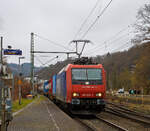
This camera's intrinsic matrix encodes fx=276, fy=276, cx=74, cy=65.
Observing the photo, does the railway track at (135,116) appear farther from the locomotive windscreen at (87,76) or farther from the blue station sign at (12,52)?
the blue station sign at (12,52)

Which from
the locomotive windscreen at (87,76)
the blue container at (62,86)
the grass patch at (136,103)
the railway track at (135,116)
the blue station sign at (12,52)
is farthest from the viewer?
the grass patch at (136,103)

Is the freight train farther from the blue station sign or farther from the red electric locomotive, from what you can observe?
the blue station sign

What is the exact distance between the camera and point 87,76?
50.5ft

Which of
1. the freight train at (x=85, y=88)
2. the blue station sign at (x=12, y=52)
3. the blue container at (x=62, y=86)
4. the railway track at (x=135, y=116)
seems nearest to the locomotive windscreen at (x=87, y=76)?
the freight train at (x=85, y=88)

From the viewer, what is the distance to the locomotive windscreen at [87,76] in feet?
49.8

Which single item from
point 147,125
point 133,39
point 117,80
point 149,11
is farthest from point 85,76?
point 117,80

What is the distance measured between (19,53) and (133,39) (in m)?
19.4

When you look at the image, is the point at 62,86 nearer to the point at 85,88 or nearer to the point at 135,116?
the point at 85,88

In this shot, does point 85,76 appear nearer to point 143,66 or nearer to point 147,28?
point 147,28

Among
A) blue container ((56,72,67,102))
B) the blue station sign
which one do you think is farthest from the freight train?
the blue station sign

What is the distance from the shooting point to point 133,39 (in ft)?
93.6

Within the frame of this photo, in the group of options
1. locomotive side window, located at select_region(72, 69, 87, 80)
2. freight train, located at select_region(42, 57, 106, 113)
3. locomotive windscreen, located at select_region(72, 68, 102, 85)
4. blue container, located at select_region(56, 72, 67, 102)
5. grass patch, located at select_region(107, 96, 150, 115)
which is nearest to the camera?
freight train, located at select_region(42, 57, 106, 113)

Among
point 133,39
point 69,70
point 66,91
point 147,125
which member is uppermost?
point 133,39

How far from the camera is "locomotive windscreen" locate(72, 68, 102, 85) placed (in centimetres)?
1517
